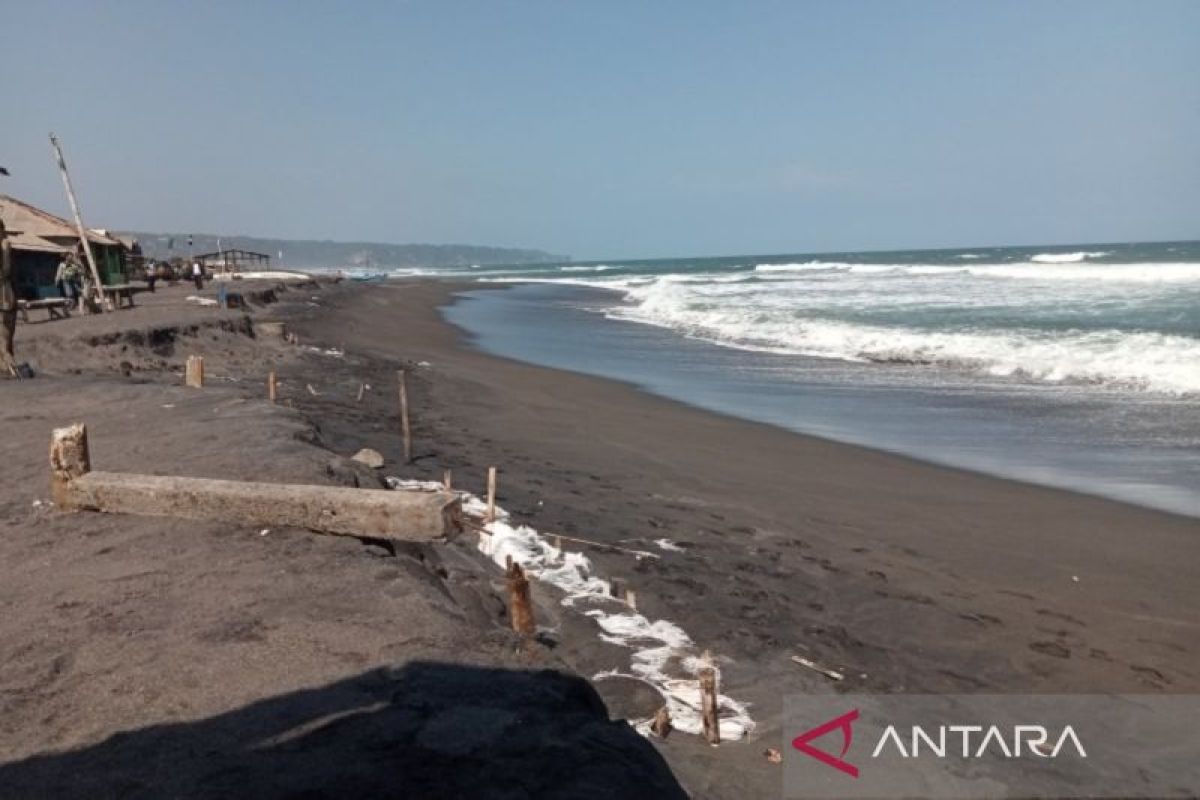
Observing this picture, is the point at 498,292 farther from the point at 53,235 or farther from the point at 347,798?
the point at 347,798

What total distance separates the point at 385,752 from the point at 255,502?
2.99 metres

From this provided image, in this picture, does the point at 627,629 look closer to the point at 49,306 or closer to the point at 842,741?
the point at 842,741

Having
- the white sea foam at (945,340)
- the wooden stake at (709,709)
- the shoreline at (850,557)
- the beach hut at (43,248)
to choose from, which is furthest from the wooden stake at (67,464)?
the beach hut at (43,248)

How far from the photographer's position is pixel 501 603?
237 inches

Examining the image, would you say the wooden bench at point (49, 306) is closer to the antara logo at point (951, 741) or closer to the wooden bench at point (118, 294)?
the wooden bench at point (118, 294)

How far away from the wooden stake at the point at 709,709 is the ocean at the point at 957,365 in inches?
262

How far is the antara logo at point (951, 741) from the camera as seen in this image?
4.59 m

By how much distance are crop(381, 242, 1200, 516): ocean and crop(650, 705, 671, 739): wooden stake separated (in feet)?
22.4

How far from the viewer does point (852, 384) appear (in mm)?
17406

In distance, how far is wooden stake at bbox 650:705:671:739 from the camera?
178 inches

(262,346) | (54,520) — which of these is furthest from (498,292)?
(54,520)

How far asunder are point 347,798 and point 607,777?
0.89 metres

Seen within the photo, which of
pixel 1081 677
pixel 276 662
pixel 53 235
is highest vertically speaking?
pixel 53 235

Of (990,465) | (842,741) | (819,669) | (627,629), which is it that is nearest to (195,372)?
(627,629)
